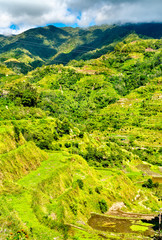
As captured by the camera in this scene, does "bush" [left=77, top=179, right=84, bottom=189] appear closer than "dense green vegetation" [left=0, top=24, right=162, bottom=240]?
No

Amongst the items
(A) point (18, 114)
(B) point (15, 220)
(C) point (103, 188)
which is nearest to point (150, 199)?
(C) point (103, 188)

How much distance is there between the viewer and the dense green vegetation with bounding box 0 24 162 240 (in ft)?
80.7

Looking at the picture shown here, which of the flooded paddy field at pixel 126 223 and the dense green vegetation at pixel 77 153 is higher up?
the dense green vegetation at pixel 77 153

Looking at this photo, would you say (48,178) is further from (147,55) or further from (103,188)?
(147,55)

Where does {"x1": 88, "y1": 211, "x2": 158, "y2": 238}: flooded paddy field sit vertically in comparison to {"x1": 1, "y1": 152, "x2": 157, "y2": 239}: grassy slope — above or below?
below

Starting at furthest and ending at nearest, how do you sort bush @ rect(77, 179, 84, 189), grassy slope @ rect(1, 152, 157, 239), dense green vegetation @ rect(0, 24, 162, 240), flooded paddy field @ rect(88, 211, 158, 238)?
1. bush @ rect(77, 179, 84, 189)
2. flooded paddy field @ rect(88, 211, 158, 238)
3. dense green vegetation @ rect(0, 24, 162, 240)
4. grassy slope @ rect(1, 152, 157, 239)

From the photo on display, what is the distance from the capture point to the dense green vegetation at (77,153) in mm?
24609

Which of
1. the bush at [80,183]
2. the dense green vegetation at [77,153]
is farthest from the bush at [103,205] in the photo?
the bush at [80,183]

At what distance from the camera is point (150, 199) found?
44281 millimetres

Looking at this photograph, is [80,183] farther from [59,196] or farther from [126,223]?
[126,223]

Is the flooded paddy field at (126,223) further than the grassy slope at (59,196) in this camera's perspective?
Yes

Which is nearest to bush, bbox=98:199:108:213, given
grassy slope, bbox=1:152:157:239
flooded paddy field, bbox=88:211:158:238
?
grassy slope, bbox=1:152:157:239

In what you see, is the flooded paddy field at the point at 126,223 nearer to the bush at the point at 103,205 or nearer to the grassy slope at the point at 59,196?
the grassy slope at the point at 59,196

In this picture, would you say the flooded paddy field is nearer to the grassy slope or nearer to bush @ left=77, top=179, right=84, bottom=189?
the grassy slope
